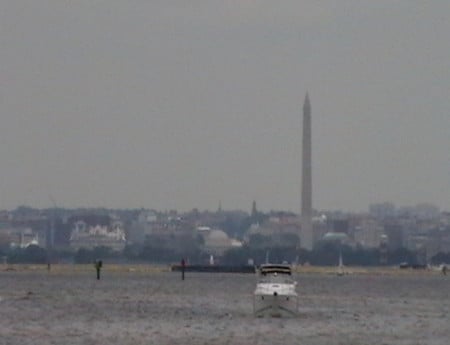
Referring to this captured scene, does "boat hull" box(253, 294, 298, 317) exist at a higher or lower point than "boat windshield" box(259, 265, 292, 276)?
lower

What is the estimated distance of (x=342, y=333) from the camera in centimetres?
9488

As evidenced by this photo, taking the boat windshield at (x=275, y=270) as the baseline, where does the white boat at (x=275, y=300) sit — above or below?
below

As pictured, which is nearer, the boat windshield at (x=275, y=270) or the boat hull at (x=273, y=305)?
the boat hull at (x=273, y=305)

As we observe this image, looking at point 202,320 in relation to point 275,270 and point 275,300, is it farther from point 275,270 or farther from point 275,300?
point 275,270

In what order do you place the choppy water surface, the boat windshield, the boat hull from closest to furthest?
the choppy water surface
the boat hull
the boat windshield

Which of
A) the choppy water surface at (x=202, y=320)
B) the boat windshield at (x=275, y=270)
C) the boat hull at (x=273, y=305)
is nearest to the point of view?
the choppy water surface at (x=202, y=320)

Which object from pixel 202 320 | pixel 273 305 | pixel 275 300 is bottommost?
pixel 202 320

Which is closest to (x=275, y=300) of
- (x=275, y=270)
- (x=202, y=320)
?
(x=202, y=320)

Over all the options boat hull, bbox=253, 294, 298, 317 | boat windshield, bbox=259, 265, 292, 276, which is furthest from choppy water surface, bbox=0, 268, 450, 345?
boat windshield, bbox=259, 265, 292, 276

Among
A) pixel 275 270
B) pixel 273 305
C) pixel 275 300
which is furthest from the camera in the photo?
pixel 275 270

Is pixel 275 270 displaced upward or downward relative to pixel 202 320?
upward

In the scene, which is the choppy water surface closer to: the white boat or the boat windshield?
the white boat

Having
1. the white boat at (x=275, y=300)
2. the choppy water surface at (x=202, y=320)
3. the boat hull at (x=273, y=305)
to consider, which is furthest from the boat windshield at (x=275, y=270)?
the boat hull at (x=273, y=305)

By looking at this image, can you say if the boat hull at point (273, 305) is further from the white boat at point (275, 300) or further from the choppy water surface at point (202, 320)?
the choppy water surface at point (202, 320)
